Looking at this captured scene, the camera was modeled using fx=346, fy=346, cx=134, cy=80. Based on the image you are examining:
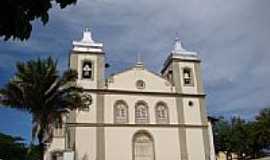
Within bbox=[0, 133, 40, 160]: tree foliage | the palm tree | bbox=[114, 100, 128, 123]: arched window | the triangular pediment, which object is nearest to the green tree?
Answer: the palm tree

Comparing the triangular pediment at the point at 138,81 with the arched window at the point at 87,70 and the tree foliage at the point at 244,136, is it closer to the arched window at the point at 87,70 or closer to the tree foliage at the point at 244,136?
the arched window at the point at 87,70

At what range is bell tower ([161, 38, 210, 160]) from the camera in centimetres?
2988

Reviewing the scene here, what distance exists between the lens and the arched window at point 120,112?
29.3 meters

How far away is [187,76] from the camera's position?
33156 millimetres

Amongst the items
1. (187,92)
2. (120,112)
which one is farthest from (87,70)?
(187,92)

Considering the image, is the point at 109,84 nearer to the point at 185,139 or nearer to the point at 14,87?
the point at 185,139

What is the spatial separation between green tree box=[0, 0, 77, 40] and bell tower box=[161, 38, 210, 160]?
27.0 m

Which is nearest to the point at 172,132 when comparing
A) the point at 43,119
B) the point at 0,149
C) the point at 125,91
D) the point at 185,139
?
the point at 185,139

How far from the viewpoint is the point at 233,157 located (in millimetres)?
48281

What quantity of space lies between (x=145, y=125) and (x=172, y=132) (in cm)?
244

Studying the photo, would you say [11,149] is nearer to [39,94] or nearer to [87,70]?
[87,70]

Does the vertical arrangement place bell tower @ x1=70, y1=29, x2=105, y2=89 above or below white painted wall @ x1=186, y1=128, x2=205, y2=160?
above

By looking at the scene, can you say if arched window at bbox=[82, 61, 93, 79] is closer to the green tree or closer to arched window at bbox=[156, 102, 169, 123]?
arched window at bbox=[156, 102, 169, 123]

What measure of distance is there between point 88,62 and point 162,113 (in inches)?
318
